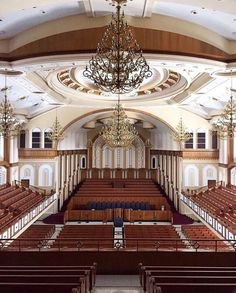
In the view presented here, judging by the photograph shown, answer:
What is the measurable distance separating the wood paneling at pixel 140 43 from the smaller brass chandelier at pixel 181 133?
1438 centimetres

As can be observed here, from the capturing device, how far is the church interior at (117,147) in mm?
7867

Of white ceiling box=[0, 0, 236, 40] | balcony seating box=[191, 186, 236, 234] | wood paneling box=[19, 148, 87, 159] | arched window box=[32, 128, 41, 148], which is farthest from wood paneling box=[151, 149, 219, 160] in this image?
white ceiling box=[0, 0, 236, 40]

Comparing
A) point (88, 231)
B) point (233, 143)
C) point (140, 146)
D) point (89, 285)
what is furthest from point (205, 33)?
point (140, 146)

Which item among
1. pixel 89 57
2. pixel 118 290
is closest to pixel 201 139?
pixel 89 57

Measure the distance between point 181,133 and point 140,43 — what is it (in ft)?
50.3

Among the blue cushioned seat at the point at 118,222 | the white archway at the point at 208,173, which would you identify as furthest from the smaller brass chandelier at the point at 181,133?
the blue cushioned seat at the point at 118,222

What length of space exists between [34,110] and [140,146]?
1320 centimetres

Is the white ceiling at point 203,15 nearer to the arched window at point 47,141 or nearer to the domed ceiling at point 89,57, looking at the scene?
the domed ceiling at point 89,57

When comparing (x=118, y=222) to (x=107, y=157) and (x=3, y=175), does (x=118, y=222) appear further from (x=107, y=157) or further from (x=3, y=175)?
(x=107, y=157)

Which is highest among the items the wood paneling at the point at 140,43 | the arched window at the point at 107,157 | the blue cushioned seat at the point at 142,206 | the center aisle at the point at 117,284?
the wood paneling at the point at 140,43

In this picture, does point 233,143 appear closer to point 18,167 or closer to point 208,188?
point 208,188

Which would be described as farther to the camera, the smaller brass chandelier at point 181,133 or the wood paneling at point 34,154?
the wood paneling at point 34,154

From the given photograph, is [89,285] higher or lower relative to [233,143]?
lower

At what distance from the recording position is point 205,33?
982 cm
